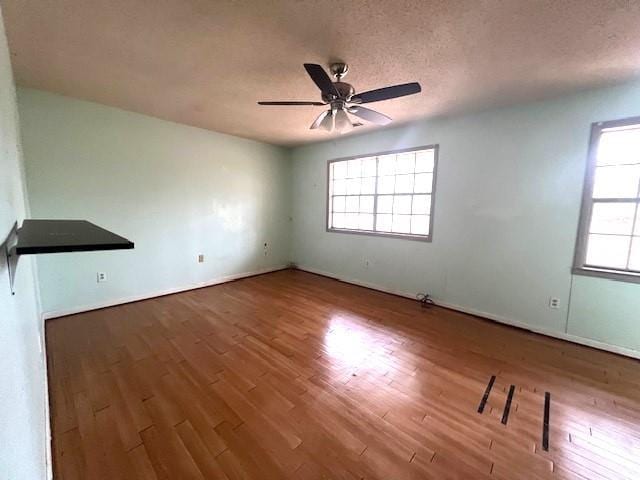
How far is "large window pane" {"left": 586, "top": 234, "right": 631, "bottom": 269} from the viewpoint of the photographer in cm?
248

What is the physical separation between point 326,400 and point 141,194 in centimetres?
339

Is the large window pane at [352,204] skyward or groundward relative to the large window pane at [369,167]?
groundward

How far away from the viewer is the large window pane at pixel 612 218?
8.02ft

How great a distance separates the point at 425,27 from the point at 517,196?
216 centimetres

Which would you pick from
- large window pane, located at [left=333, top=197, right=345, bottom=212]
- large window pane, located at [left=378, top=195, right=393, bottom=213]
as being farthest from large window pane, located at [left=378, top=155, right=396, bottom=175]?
large window pane, located at [left=333, top=197, right=345, bottom=212]

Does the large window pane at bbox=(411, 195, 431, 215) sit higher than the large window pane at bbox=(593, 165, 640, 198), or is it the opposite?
the large window pane at bbox=(593, 165, 640, 198)

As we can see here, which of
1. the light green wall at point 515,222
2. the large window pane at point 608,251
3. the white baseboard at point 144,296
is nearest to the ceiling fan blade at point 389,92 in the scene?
the light green wall at point 515,222

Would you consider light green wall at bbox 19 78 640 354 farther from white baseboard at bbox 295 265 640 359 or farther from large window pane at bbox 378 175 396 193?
large window pane at bbox 378 175 396 193

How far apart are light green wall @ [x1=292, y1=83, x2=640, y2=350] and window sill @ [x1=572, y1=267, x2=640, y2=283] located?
64mm

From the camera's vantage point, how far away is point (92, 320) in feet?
9.70

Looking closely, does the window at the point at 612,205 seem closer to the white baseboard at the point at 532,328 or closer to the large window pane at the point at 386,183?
the white baseboard at the point at 532,328

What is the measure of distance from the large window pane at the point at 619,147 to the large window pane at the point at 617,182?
0.22 feet

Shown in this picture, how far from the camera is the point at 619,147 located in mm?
2455

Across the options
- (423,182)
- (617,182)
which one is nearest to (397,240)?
(423,182)
